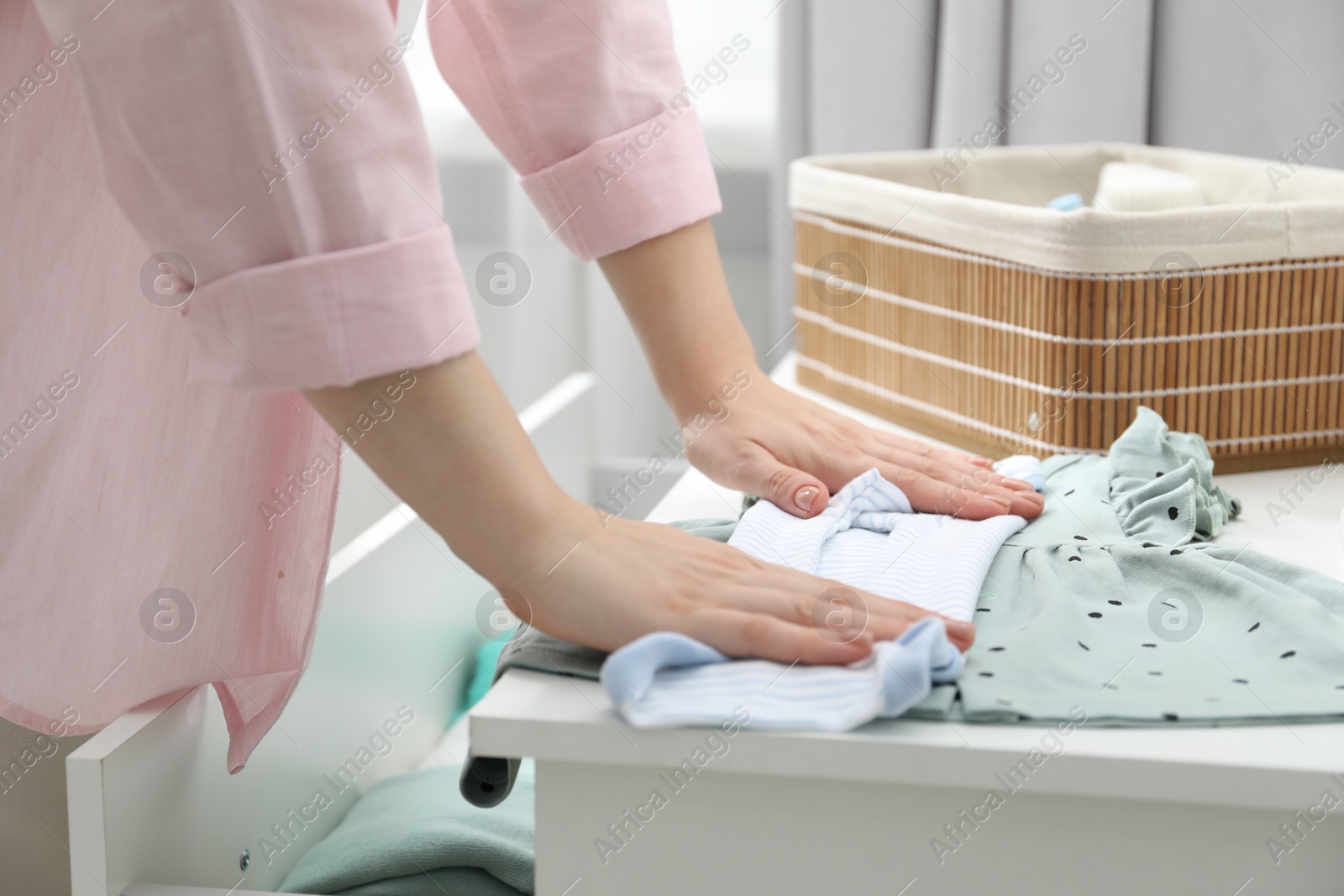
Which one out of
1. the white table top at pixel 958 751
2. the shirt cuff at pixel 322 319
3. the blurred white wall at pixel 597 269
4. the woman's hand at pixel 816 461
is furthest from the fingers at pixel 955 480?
the blurred white wall at pixel 597 269

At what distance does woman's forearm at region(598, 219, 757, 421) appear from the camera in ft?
2.02

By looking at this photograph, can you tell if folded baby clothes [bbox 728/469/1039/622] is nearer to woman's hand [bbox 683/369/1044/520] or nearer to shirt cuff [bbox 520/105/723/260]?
woman's hand [bbox 683/369/1044/520]

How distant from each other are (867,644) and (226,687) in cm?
32

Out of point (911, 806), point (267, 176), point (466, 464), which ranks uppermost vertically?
point (267, 176)

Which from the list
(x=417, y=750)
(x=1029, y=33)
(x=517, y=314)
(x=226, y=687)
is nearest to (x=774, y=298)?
(x=517, y=314)

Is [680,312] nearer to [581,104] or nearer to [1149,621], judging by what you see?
[581,104]

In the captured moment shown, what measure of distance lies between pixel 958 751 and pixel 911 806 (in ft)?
0.13

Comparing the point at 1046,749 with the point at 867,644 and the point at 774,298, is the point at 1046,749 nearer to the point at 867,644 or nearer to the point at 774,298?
the point at 867,644

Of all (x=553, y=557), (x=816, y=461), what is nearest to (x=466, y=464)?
(x=553, y=557)

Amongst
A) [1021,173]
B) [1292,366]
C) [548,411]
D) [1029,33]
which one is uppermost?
[1029,33]

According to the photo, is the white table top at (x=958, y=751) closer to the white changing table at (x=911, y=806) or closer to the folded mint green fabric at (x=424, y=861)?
the white changing table at (x=911, y=806)

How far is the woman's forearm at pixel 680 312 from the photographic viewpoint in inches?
24.3

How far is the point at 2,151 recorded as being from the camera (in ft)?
1.70

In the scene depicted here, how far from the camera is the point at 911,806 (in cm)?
41
